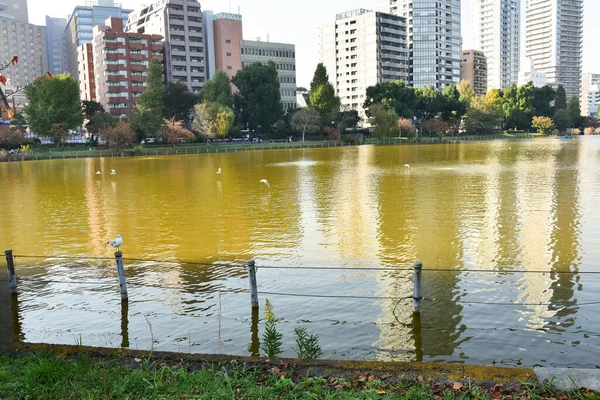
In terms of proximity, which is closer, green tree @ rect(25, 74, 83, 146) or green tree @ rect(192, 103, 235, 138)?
green tree @ rect(25, 74, 83, 146)

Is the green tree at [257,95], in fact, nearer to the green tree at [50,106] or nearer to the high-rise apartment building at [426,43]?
the green tree at [50,106]

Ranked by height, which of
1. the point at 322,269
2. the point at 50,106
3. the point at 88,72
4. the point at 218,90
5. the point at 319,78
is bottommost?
the point at 322,269

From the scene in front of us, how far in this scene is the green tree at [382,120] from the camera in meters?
112

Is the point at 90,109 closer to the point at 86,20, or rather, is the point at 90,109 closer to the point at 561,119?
the point at 86,20

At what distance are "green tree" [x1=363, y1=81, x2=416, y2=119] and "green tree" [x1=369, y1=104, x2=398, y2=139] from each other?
5578 mm

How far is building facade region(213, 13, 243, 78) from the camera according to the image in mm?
144750

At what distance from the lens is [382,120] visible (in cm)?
11188

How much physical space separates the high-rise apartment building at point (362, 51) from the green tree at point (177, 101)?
7903 centimetres

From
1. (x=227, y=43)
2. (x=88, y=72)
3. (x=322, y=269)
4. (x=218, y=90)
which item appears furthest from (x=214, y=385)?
(x=88, y=72)

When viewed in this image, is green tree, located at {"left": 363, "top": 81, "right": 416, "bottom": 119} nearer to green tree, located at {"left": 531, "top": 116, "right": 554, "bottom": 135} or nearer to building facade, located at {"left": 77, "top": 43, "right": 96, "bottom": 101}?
green tree, located at {"left": 531, "top": 116, "right": 554, "bottom": 135}

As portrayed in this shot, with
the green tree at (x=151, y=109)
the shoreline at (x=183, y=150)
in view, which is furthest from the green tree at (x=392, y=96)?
the green tree at (x=151, y=109)

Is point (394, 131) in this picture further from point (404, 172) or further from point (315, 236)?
point (315, 236)

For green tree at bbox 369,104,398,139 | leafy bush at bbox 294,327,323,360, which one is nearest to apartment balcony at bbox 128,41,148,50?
green tree at bbox 369,104,398,139

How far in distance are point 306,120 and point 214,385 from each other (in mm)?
103679
